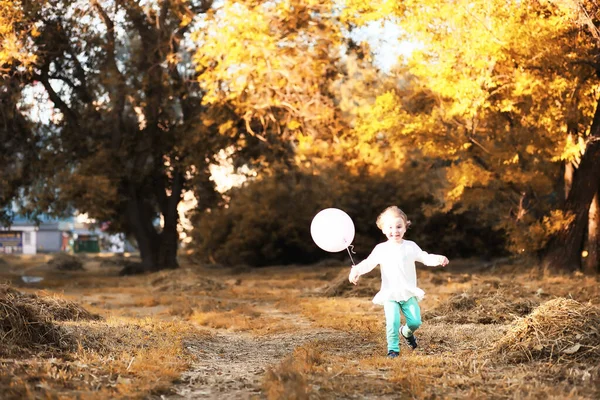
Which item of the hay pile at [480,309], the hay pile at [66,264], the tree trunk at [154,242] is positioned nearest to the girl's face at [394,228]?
the hay pile at [480,309]

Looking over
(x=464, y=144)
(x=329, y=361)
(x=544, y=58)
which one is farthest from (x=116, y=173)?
(x=329, y=361)

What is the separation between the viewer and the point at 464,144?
20.0 m

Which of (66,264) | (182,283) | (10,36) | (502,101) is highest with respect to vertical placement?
(10,36)

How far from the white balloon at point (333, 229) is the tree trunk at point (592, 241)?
13897mm

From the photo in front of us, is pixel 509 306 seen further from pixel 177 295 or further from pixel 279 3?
pixel 279 3

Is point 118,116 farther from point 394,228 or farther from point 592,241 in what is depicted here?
point 394,228

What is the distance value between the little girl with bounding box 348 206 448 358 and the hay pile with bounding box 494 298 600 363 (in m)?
0.92

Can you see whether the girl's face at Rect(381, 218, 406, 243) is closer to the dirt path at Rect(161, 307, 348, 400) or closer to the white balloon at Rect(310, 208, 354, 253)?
the white balloon at Rect(310, 208, 354, 253)

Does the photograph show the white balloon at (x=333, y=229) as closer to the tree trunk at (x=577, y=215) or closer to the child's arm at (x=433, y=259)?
the child's arm at (x=433, y=259)

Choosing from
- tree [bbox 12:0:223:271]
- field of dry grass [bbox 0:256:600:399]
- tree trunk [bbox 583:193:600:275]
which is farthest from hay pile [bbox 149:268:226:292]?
tree trunk [bbox 583:193:600:275]

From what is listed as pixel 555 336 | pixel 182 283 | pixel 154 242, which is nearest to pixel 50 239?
pixel 154 242

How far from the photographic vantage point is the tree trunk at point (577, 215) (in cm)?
1958

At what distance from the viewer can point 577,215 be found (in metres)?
20.1

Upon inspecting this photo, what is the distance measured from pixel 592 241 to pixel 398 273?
14.8 metres
